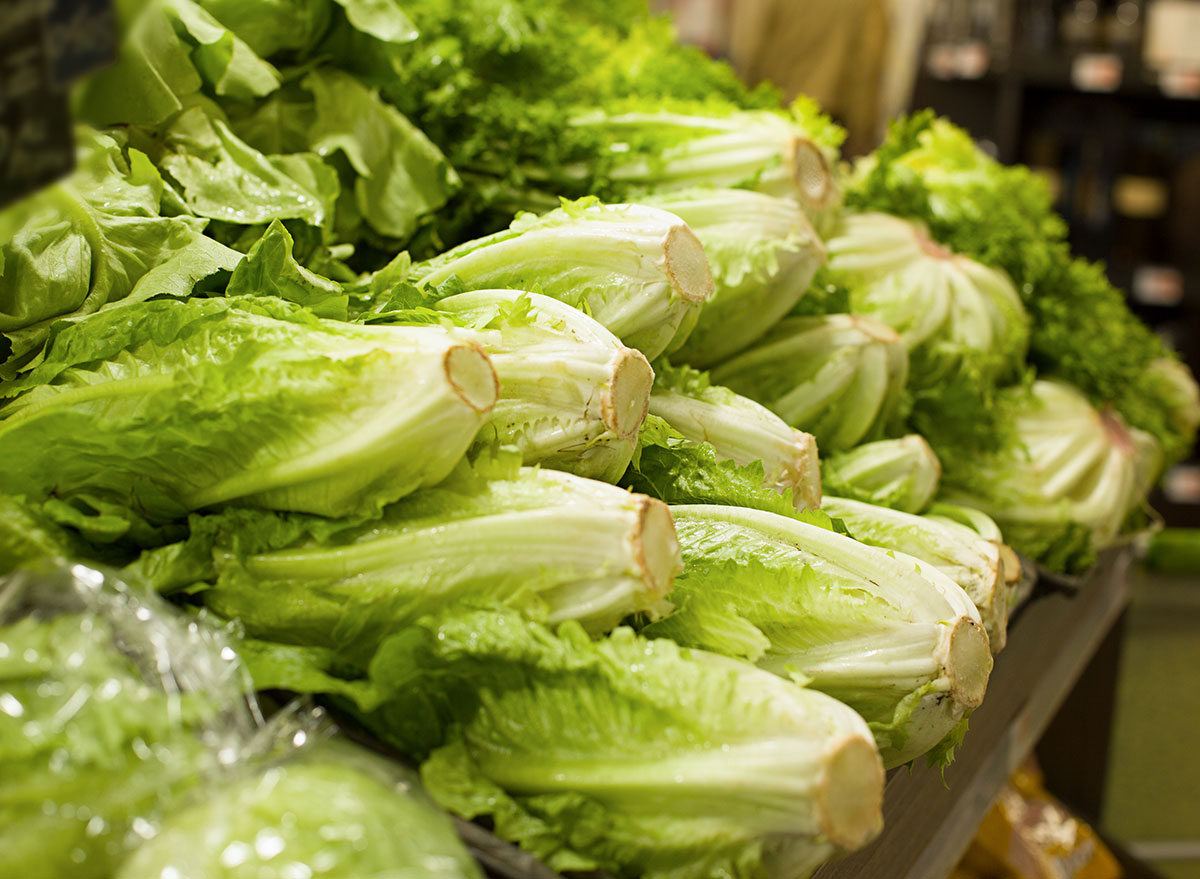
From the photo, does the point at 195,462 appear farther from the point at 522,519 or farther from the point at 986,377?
the point at 986,377

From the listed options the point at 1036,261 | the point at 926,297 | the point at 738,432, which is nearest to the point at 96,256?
the point at 738,432

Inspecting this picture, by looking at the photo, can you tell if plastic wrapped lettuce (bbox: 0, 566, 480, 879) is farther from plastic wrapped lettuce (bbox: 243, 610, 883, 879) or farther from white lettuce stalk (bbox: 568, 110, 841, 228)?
white lettuce stalk (bbox: 568, 110, 841, 228)

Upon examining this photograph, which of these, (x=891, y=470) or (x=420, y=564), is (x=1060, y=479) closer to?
(x=891, y=470)

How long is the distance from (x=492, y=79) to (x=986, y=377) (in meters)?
1.28

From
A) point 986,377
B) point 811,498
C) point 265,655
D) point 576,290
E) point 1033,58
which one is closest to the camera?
point 265,655

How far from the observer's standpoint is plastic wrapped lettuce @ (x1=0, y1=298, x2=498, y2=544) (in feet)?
3.52

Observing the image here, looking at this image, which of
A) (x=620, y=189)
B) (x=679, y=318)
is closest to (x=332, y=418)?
(x=679, y=318)

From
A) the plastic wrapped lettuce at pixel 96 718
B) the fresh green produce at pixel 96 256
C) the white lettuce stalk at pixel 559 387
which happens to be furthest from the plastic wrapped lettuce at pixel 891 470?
the plastic wrapped lettuce at pixel 96 718

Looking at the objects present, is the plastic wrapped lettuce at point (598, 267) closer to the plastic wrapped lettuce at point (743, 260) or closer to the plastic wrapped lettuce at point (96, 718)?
the plastic wrapped lettuce at point (743, 260)

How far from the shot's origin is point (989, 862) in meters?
2.56

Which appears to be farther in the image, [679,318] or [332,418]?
[679,318]

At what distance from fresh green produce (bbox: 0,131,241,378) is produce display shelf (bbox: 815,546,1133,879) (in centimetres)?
110

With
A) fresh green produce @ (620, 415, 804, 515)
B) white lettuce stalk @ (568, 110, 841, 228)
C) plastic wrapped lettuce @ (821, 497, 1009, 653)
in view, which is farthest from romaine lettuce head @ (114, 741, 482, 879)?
white lettuce stalk @ (568, 110, 841, 228)

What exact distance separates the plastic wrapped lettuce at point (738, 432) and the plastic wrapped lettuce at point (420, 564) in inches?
19.8
